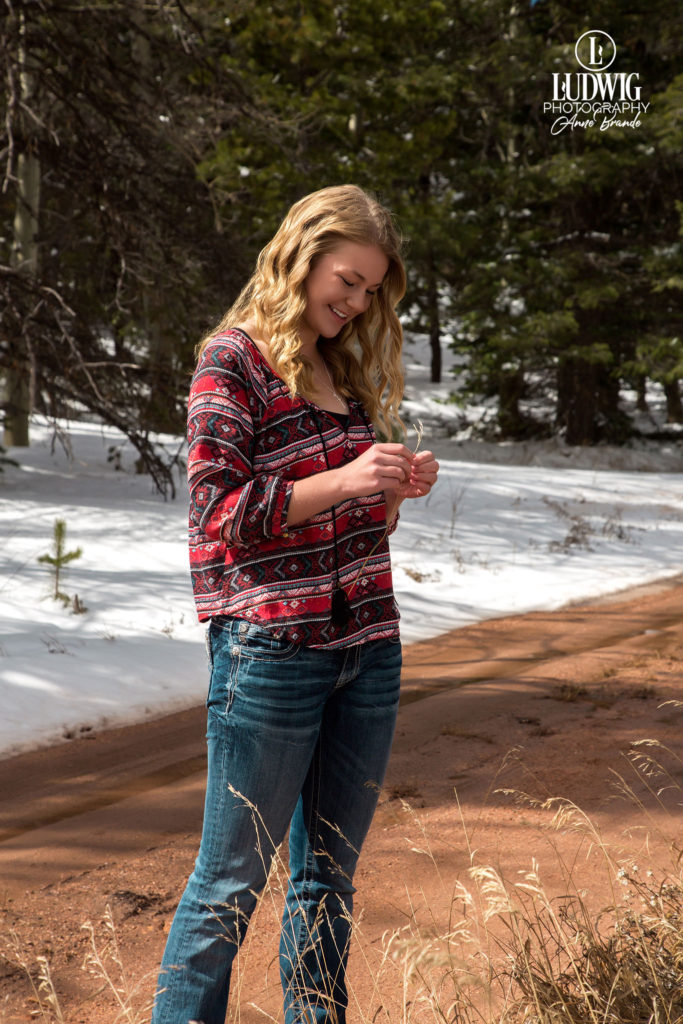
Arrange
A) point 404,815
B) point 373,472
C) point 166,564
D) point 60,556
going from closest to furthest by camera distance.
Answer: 1. point 373,472
2. point 404,815
3. point 60,556
4. point 166,564

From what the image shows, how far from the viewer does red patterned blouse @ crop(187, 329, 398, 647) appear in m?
1.85

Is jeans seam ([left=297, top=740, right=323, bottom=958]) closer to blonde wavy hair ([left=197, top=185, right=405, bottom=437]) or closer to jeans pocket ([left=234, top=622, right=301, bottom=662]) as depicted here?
jeans pocket ([left=234, top=622, right=301, bottom=662])

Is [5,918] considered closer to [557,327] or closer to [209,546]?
[209,546]

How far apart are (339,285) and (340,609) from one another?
684 mm

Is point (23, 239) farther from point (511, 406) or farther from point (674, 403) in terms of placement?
point (674, 403)

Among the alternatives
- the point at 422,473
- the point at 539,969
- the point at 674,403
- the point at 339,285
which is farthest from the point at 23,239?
the point at 674,403

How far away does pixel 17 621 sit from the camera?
6.67 metres

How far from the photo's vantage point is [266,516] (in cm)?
183

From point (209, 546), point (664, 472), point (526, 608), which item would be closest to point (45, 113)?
point (526, 608)

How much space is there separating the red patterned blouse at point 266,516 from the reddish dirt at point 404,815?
64 centimetres

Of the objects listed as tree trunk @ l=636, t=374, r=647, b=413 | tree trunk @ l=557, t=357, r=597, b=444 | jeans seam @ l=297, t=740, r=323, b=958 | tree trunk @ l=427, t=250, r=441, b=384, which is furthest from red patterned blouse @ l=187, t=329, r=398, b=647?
tree trunk @ l=636, t=374, r=647, b=413

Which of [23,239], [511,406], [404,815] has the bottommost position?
[404,815]

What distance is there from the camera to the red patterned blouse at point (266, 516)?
1853 mm

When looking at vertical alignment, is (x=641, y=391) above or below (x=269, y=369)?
above
